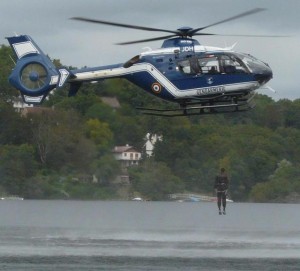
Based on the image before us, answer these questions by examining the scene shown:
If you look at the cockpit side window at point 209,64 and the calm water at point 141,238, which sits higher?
the cockpit side window at point 209,64

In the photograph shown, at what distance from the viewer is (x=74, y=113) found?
60.0 m

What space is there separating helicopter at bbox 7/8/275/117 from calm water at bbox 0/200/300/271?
4.98 meters

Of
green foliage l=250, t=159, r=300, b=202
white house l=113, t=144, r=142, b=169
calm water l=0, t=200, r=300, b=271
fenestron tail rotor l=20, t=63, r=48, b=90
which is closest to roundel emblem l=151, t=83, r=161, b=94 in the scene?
fenestron tail rotor l=20, t=63, r=48, b=90

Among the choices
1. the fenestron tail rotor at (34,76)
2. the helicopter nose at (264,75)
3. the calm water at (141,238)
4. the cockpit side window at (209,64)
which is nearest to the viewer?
the calm water at (141,238)

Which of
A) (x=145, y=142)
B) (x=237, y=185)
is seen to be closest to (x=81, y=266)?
(x=145, y=142)

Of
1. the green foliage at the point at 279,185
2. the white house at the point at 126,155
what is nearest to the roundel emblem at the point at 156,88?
the white house at the point at 126,155

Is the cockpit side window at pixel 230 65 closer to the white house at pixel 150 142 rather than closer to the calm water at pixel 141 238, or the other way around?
the calm water at pixel 141 238

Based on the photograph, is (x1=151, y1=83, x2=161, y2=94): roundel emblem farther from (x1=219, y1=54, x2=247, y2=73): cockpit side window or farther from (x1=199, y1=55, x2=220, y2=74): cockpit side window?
(x1=219, y1=54, x2=247, y2=73): cockpit side window

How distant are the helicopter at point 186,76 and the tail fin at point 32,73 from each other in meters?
0.03

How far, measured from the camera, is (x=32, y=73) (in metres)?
51.1

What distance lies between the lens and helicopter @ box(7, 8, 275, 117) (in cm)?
4872

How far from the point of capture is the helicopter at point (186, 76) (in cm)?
4872

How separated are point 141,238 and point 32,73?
34.6ft

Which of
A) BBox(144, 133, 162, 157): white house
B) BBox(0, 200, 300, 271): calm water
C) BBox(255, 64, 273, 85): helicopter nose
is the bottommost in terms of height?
BBox(0, 200, 300, 271): calm water
